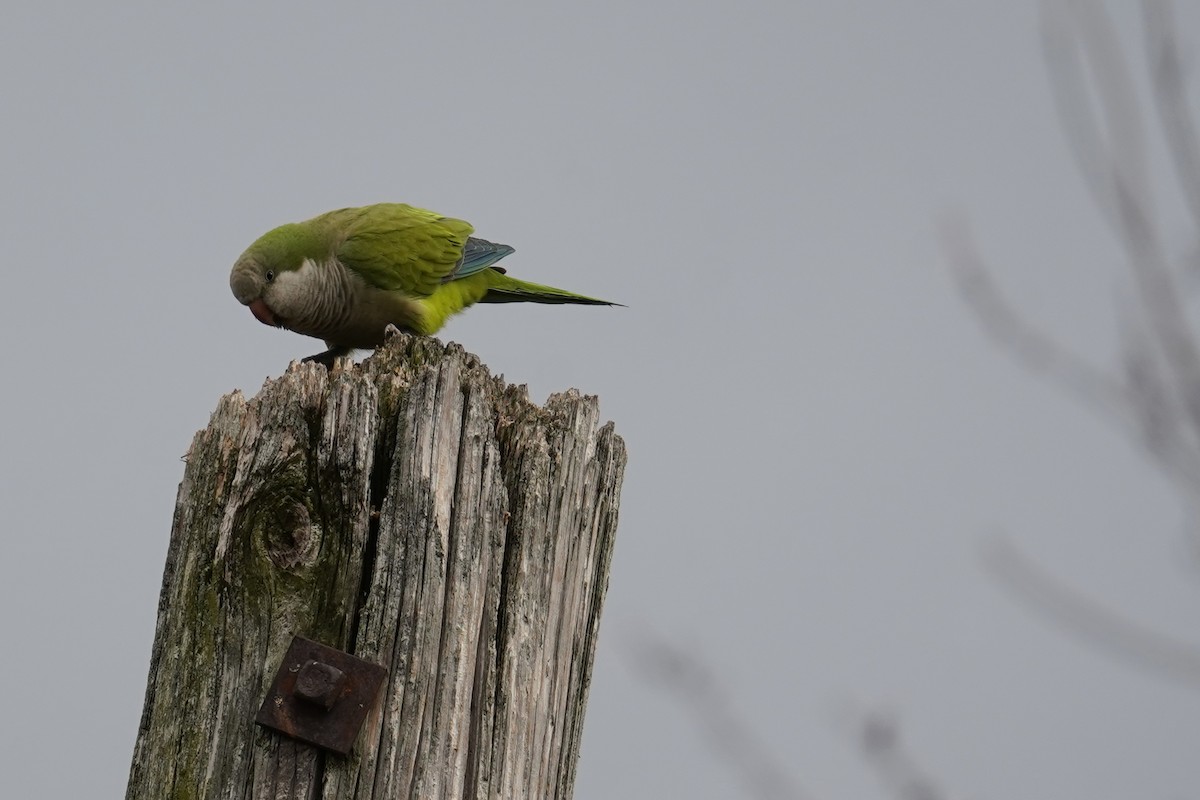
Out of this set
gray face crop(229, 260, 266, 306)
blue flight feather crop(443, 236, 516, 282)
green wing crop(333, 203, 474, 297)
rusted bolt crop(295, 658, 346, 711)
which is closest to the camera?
rusted bolt crop(295, 658, 346, 711)

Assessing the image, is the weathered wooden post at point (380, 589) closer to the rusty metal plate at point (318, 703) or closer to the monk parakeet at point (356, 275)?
the rusty metal plate at point (318, 703)

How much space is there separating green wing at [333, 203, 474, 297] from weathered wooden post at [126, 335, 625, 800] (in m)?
3.39

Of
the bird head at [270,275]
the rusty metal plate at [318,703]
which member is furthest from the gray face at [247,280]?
the rusty metal plate at [318,703]

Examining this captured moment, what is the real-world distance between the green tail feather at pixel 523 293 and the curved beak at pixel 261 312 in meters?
1.22

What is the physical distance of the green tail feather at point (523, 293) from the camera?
6.46 m

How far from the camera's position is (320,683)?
2.14 m

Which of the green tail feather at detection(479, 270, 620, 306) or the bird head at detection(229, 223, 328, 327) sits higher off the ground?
the green tail feather at detection(479, 270, 620, 306)

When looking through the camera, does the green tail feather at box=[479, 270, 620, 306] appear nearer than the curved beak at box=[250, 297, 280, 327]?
No

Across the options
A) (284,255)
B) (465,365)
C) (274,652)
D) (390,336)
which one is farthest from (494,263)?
(274,652)

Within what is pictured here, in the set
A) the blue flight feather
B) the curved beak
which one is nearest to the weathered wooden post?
the curved beak

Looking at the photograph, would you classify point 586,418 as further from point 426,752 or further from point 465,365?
point 426,752

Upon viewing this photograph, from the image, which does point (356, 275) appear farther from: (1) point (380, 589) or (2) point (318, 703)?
(2) point (318, 703)

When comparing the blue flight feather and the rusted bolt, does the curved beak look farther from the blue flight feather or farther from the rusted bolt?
the rusted bolt

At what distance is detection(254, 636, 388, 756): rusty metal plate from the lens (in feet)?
7.00
